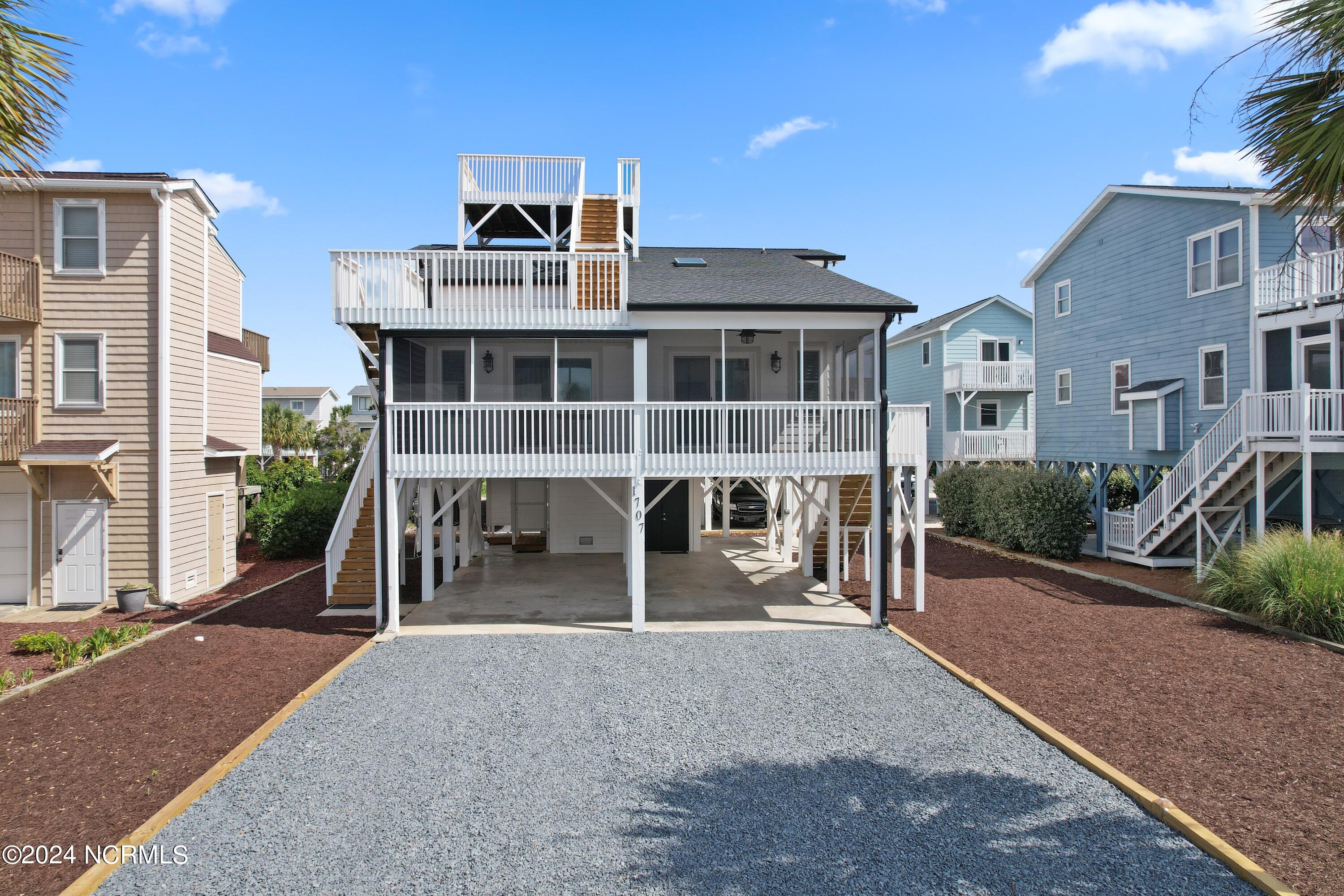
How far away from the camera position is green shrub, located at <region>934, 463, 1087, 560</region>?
18.0 meters

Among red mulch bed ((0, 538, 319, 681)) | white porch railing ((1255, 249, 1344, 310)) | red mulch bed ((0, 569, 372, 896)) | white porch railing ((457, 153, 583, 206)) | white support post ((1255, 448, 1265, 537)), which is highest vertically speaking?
white porch railing ((457, 153, 583, 206))

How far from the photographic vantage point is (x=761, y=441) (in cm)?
1222

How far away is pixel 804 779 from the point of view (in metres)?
6.27

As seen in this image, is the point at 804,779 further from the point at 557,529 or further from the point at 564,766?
the point at 557,529

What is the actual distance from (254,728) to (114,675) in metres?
3.29

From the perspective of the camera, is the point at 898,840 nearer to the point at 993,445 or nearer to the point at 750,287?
the point at 750,287

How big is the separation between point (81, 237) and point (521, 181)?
31.2 feet

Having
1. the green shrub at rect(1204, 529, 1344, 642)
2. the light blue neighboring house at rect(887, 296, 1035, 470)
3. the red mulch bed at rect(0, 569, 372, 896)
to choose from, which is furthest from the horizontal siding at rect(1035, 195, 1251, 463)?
the red mulch bed at rect(0, 569, 372, 896)

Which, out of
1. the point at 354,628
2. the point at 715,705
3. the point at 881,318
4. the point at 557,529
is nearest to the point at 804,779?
the point at 715,705

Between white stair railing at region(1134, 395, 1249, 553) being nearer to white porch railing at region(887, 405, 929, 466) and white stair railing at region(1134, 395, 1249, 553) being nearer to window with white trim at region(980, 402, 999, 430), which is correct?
white porch railing at region(887, 405, 929, 466)

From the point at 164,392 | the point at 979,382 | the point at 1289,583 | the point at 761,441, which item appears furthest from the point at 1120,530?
the point at 164,392

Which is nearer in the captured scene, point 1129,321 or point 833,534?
point 833,534

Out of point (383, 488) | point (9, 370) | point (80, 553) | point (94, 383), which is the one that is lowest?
point (80, 553)

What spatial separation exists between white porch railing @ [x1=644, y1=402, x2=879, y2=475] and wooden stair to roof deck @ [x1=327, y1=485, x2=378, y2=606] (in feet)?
18.9
